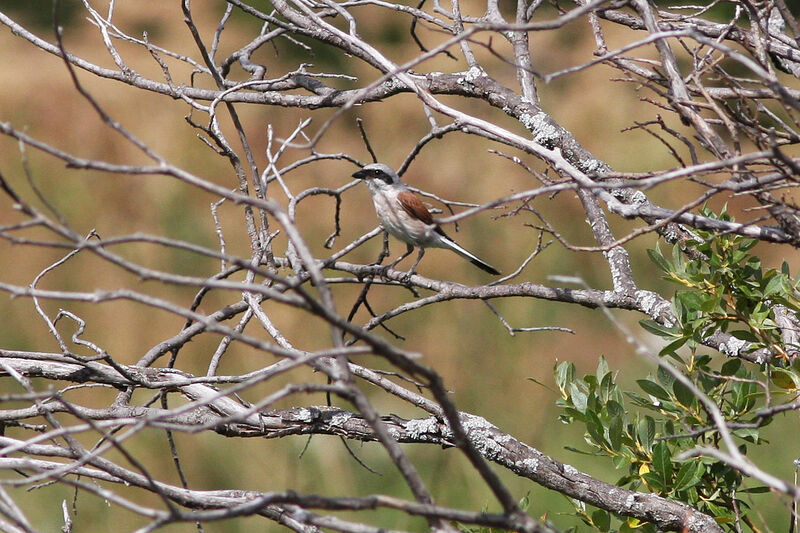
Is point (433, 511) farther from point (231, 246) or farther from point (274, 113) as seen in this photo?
point (274, 113)

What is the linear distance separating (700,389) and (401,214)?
2.02 m

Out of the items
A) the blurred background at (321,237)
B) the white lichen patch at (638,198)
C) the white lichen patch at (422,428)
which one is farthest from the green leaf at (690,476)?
the blurred background at (321,237)

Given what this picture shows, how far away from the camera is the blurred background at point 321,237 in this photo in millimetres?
4477

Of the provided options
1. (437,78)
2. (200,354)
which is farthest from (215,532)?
(437,78)

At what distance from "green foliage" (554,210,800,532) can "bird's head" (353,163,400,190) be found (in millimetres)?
1713

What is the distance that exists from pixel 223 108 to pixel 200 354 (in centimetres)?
206

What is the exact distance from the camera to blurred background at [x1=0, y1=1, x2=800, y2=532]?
4.48 m

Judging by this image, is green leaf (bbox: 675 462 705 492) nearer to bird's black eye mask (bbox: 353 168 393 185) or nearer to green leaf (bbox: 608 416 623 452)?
green leaf (bbox: 608 416 623 452)

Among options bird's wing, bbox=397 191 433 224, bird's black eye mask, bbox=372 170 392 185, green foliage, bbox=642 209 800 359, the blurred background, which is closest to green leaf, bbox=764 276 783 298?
green foliage, bbox=642 209 800 359

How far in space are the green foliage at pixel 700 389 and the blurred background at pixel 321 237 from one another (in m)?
2.32

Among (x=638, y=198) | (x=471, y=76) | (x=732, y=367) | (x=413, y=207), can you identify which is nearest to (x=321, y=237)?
(x=413, y=207)

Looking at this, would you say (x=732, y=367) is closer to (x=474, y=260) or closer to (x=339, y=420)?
(x=339, y=420)

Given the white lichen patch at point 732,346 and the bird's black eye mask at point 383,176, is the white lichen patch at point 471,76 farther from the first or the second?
the bird's black eye mask at point 383,176

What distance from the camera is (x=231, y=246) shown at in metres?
5.69
